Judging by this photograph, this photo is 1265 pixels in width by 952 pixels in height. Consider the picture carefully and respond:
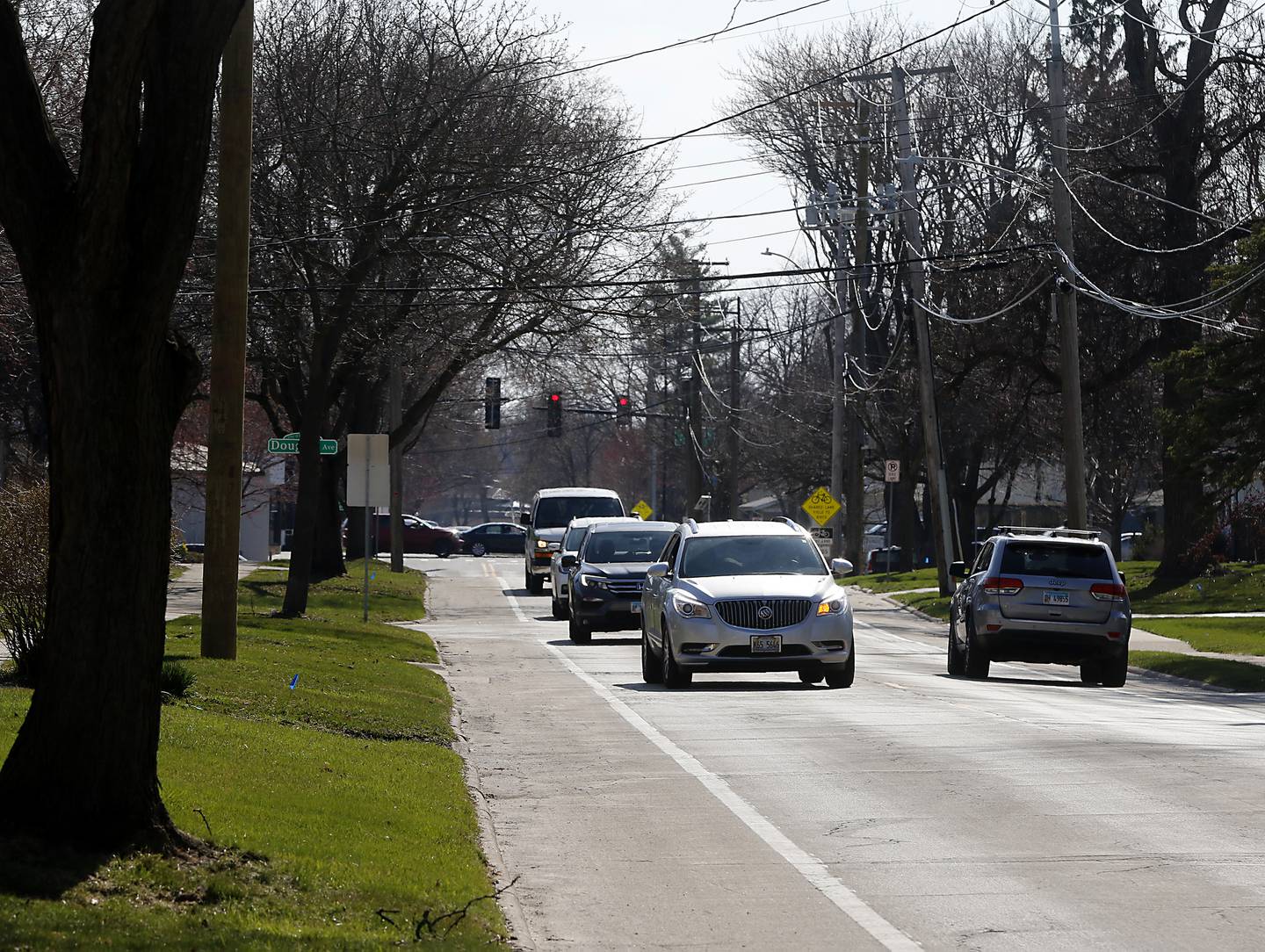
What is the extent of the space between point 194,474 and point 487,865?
40401mm

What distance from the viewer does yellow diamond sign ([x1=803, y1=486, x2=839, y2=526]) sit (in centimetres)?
5094

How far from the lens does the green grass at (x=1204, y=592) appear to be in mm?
38375

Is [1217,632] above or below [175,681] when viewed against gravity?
below

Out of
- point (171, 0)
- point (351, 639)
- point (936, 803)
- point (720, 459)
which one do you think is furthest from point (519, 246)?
point (720, 459)

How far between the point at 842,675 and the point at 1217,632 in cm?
1406

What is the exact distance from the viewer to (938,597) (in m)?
43.2

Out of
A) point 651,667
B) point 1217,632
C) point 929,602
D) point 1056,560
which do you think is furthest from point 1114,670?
point 929,602

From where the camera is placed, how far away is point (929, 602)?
42.4 metres

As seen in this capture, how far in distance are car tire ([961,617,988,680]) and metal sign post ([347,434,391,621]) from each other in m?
10.2

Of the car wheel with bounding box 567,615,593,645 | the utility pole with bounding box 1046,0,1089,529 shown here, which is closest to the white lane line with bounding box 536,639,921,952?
the car wheel with bounding box 567,615,593,645

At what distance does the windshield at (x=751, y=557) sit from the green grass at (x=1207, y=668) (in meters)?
6.33

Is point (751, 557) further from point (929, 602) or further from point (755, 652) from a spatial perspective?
point (929, 602)

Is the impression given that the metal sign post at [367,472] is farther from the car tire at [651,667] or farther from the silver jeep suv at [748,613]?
the silver jeep suv at [748,613]

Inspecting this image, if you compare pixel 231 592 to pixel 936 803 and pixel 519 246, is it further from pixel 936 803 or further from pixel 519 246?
pixel 519 246
